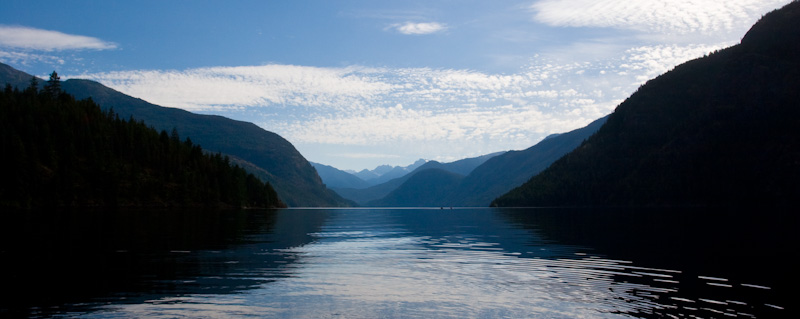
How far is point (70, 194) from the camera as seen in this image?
17388 centimetres

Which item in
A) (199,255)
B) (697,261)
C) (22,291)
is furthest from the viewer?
(199,255)

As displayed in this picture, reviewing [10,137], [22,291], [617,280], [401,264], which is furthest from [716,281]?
[10,137]

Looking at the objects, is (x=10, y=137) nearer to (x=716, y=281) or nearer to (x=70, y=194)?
(x=70, y=194)

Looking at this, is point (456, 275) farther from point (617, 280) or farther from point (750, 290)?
point (750, 290)

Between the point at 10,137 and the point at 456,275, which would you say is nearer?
the point at 456,275

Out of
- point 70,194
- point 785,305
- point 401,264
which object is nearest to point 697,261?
point 785,305

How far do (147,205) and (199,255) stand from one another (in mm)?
174109

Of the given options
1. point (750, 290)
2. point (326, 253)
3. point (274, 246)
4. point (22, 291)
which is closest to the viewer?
point (22, 291)

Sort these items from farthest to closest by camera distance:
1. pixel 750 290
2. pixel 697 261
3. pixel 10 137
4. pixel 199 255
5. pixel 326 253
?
pixel 10 137 < pixel 326 253 < pixel 199 255 < pixel 697 261 < pixel 750 290

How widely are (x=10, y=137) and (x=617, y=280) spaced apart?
655 feet

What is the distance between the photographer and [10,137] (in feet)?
561

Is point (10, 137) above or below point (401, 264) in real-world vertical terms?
above

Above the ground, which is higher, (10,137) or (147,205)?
(10,137)

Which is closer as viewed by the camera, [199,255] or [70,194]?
[199,255]
